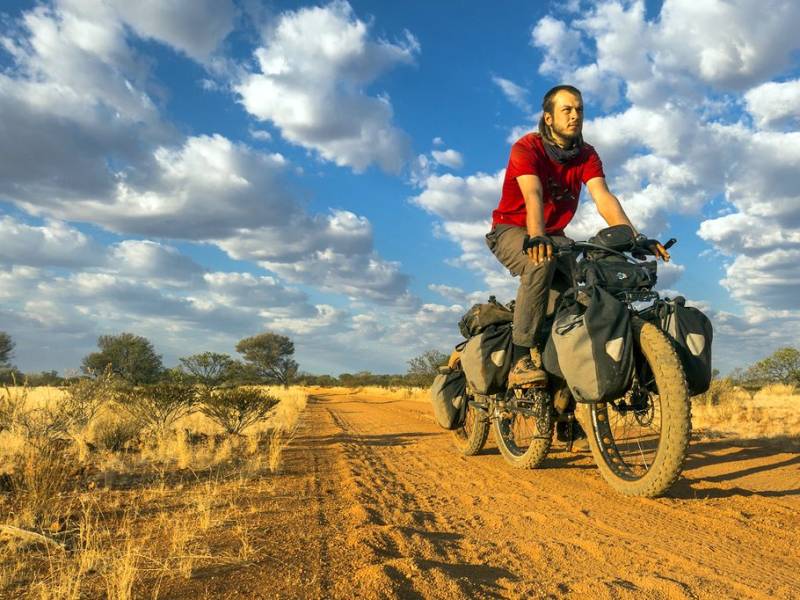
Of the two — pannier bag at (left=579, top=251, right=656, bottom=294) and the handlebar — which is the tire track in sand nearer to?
pannier bag at (left=579, top=251, right=656, bottom=294)

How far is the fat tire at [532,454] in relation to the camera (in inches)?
185

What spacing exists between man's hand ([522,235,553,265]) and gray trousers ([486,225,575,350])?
151 millimetres

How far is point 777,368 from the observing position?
39375 millimetres

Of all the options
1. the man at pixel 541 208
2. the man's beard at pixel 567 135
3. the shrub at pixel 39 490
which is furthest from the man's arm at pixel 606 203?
the shrub at pixel 39 490

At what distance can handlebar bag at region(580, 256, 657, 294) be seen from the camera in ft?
12.2

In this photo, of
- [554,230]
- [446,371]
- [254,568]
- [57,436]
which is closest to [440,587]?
[254,568]

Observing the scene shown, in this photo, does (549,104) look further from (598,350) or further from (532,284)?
(598,350)

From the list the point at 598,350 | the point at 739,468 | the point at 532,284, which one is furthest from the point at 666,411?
the point at 739,468

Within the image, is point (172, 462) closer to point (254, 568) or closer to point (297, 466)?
point (297, 466)

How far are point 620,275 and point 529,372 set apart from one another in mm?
961

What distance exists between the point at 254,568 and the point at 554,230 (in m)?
3.58

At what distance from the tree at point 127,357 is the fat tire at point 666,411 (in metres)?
34.9

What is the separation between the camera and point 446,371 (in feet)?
20.9

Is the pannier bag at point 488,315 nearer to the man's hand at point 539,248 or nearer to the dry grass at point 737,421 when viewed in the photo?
the man's hand at point 539,248
